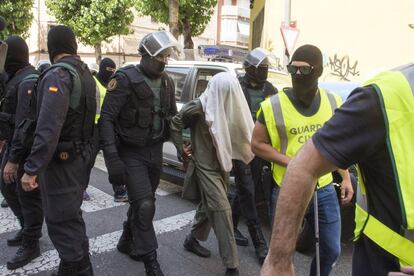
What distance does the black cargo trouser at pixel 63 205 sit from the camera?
3.01 metres

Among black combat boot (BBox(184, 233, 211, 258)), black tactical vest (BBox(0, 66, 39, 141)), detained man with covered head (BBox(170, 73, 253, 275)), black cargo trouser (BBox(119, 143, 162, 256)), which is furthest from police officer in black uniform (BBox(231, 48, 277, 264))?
black tactical vest (BBox(0, 66, 39, 141))

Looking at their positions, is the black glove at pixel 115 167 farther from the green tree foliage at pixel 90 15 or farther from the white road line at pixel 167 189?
the green tree foliage at pixel 90 15

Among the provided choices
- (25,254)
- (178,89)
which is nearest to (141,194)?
(25,254)

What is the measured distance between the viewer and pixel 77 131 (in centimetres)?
311

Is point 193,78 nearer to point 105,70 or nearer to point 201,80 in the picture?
point 201,80

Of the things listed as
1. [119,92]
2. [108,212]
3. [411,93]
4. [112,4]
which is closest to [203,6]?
[112,4]

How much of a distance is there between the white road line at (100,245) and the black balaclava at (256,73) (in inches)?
70.5

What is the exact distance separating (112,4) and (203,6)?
294 inches

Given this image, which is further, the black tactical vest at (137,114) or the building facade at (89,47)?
the building facade at (89,47)

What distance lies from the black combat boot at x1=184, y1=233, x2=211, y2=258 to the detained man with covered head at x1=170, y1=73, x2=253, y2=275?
36 centimetres

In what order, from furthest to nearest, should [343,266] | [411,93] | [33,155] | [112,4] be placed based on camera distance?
[112,4] → [343,266] → [33,155] → [411,93]

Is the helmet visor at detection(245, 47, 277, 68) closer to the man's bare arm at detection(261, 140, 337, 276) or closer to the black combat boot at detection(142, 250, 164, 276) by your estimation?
the black combat boot at detection(142, 250, 164, 276)

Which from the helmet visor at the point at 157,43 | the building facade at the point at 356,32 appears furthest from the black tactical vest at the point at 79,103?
the building facade at the point at 356,32

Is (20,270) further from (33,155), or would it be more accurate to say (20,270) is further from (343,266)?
(343,266)
